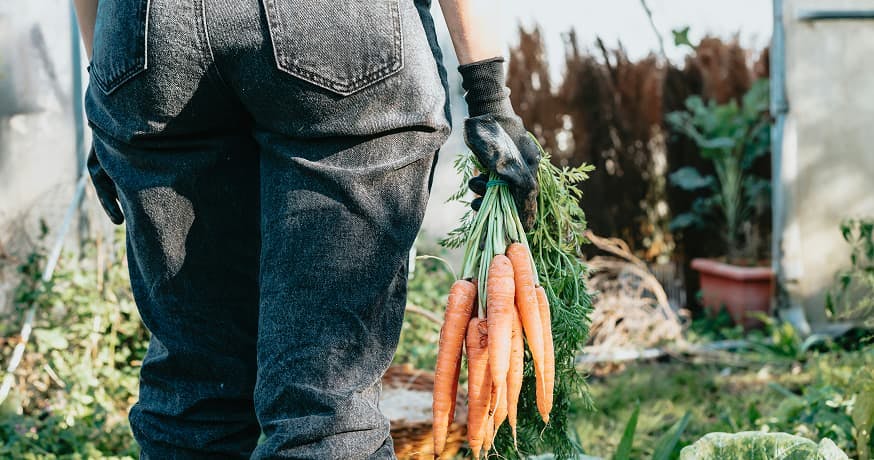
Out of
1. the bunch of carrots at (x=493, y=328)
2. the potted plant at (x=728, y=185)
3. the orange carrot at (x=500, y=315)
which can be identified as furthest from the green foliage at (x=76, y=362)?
the potted plant at (x=728, y=185)

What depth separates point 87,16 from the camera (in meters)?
1.61

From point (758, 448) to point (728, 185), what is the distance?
4.19 m

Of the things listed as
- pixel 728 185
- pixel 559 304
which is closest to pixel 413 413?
pixel 559 304

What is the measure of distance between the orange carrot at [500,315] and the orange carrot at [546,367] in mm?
94

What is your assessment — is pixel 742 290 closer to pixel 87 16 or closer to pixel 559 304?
pixel 559 304

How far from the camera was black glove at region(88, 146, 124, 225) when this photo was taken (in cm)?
160

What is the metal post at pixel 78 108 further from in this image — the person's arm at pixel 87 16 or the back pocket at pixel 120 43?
the back pocket at pixel 120 43

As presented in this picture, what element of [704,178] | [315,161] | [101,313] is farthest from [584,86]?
[315,161]

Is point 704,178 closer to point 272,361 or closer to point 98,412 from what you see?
point 98,412

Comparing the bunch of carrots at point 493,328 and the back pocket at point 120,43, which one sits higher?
the back pocket at point 120,43

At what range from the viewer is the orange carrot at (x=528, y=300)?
66.2 inches

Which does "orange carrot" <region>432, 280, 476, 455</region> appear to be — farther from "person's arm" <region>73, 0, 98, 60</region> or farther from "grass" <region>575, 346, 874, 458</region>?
"grass" <region>575, 346, 874, 458</region>

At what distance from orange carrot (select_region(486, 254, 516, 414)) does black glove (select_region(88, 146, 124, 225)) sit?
71cm

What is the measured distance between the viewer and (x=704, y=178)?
234 inches
